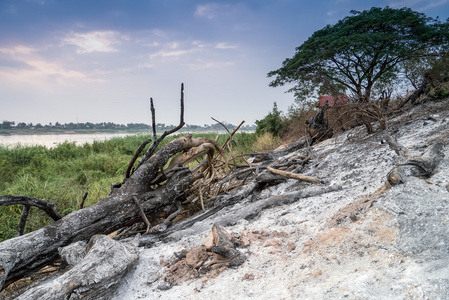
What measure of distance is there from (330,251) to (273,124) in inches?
495

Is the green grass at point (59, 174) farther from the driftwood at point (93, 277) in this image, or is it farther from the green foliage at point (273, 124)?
the driftwood at point (93, 277)

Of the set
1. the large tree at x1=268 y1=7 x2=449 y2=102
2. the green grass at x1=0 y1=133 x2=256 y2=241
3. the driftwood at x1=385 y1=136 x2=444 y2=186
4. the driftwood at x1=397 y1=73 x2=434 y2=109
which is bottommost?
the green grass at x1=0 y1=133 x2=256 y2=241

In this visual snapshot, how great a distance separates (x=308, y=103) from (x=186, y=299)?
12.3 meters

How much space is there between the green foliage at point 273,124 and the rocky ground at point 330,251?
1108 cm

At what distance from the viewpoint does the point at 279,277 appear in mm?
1689

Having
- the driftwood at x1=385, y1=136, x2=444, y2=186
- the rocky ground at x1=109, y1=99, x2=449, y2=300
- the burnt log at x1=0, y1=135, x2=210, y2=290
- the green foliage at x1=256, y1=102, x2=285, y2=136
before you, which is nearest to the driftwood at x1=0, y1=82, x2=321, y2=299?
the burnt log at x1=0, y1=135, x2=210, y2=290

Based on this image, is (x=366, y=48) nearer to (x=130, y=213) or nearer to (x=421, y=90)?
(x=421, y=90)

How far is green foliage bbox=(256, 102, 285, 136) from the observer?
1384 centimetres

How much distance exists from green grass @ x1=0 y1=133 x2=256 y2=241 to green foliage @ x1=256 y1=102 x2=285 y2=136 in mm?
730

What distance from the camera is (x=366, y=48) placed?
10.8m

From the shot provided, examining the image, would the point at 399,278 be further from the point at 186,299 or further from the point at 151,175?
the point at 151,175

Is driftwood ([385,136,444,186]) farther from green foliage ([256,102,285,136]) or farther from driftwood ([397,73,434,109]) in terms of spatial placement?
green foliage ([256,102,285,136])

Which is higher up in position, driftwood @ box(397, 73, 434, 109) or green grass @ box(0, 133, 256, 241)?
driftwood @ box(397, 73, 434, 109)

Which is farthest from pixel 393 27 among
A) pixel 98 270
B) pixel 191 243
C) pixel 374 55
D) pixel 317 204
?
pixel 98 270
